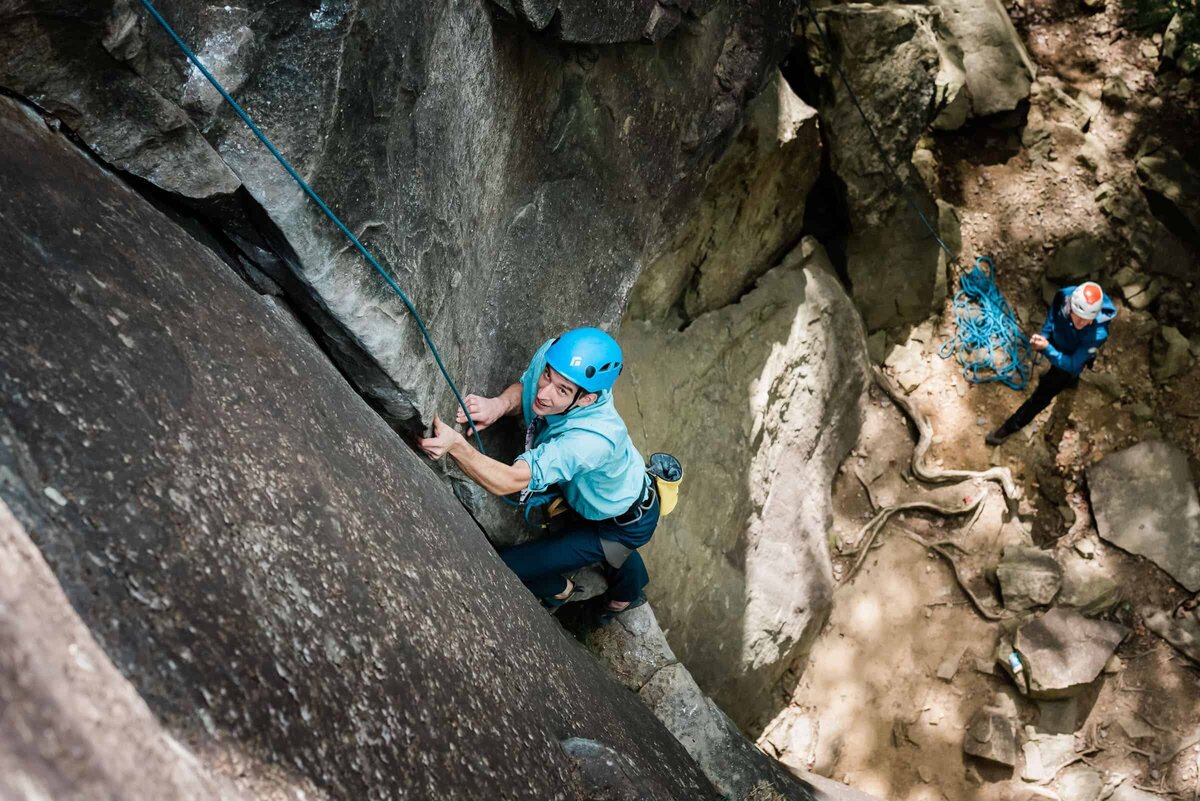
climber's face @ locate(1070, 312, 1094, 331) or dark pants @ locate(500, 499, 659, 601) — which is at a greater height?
dark pants @ locate(500, 499, 659, 601)

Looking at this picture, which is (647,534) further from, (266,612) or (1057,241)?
(1057,241)

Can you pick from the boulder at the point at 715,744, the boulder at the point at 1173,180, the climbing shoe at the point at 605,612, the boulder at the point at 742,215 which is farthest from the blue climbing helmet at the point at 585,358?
the boulder at the point at 1173,180

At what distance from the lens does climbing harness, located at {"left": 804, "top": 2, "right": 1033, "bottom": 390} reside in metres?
8.02

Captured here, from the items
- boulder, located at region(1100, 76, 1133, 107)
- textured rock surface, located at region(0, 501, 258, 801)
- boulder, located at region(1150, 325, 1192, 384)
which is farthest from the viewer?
boulder, located at region(1100, 76, 1133, 107)

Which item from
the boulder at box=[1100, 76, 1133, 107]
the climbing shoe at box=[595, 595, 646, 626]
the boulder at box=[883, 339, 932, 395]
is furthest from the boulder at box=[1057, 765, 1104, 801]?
the boulder at box=[1100, 76, 1133, 107]

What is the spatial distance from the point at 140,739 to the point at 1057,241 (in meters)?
8.46

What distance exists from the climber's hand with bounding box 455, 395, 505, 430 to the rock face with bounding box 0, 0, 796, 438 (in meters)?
0.10

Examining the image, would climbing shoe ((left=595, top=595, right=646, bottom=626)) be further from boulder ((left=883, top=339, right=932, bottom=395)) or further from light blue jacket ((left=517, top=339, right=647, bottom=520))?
boulder ((left=883, top=339, right=932, bottom=395))

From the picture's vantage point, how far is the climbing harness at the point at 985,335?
8023mm

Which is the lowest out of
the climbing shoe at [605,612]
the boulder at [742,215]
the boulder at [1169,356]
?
the boulder at [1169,356]

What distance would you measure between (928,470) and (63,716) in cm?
690

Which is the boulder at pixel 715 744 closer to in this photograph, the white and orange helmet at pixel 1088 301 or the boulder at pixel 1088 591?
the boulder at pixel 1088 591

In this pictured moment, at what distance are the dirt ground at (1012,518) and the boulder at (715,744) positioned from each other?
85.8 inches

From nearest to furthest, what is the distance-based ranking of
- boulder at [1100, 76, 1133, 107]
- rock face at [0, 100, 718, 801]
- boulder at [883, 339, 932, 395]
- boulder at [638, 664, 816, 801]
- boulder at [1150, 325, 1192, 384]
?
rock face at [0, 100, 718, 801] → boulder at [638, 664, 816, 801] → boulder at [1150, 325, 1192, 384] → boulder at [883, 339, 932, 395] → boulder at [1100, 76, 1133, 107]
